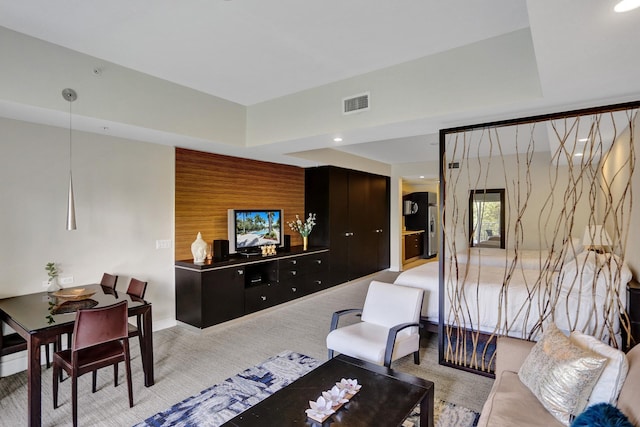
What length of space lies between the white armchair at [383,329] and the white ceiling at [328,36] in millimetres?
1765

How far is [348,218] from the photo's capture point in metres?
6.83

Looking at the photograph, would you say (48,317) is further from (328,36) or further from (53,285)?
(328,36)

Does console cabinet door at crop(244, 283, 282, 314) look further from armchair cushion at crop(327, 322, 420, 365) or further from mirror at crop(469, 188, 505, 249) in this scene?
mirror at crop(469, 188, 505, 249)

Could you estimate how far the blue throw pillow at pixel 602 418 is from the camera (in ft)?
4.51

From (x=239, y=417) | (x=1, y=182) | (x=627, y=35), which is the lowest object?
(x=239, y=417)

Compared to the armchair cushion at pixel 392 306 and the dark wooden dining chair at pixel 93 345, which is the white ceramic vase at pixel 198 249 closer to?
the dark wooden dining chair at pixel 93 345

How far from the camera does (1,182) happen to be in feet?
10.3

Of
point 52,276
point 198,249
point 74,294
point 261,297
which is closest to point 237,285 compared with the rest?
point 261,297

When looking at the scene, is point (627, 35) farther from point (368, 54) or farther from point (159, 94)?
point (159, 94)

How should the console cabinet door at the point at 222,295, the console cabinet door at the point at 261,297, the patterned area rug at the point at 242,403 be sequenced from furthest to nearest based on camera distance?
the console cabinet door at the point at 261,297
the console cabinet door at the point at 222,295
the patterned area rug at the point at 242,403

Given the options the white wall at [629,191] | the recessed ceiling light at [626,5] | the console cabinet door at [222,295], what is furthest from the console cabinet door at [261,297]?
the recessed ceiling light at [626,5]

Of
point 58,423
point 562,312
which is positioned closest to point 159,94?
point 58,423

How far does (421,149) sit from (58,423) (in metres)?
5.93

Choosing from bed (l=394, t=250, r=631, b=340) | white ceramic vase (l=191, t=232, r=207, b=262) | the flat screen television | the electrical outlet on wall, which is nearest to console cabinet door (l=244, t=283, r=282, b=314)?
the flat screen television
